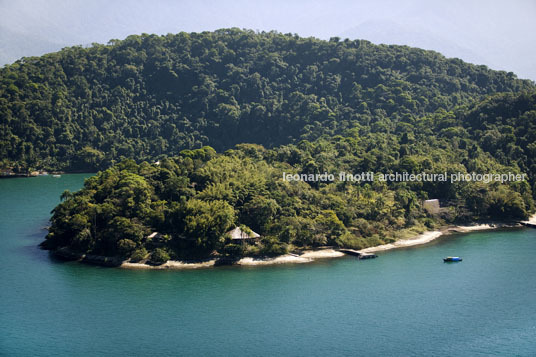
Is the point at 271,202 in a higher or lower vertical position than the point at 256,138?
lower

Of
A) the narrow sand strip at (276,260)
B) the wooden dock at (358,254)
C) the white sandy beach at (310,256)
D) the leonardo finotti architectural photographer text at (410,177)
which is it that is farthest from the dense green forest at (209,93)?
the narrow sand strip at (276,260)

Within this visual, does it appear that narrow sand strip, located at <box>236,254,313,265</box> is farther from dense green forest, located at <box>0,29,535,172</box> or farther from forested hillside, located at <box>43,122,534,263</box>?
dense green forest, located at <box>0,29,535,172</box>

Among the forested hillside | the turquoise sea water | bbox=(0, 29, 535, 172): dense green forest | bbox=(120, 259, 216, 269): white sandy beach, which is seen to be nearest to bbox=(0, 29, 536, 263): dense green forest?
the forested hillside

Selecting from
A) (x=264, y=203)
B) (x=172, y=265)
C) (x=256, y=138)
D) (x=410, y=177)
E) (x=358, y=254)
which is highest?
(x=256, y=138)

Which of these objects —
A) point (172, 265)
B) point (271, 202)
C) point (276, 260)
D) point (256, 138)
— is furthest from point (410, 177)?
point (256, 138)

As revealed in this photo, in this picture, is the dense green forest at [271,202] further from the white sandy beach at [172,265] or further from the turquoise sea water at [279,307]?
the turquoise sea water at [279,307]

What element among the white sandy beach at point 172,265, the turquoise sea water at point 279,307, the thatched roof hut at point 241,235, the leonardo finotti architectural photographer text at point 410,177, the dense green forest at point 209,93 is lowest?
the turquoise sea water at point 279,307

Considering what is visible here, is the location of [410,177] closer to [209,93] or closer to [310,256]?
[310,256]
